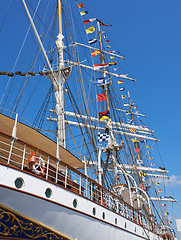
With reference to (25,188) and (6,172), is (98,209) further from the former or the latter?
(6,172)

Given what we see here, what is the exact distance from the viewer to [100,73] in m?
31.1

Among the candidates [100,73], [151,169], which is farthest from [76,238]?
[151,169]

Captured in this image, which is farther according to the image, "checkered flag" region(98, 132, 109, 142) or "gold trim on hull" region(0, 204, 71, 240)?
"checkered flag" region(98, 132, 109, 142)

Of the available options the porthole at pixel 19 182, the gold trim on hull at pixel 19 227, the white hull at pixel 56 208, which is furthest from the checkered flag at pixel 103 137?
the porthole at pixel 19 182

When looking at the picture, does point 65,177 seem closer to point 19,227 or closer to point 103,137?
point 19,227

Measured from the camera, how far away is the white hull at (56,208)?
6.20 meters

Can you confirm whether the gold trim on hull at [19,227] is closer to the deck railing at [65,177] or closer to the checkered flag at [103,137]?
the deck railing at [65,177]

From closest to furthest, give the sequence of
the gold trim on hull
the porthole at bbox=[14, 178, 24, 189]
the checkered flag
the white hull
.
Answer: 1. the gold trim on hull
2. the white hull
3. the porthole at bbox=[14, 178, 24, 189]
4. the checkered flag

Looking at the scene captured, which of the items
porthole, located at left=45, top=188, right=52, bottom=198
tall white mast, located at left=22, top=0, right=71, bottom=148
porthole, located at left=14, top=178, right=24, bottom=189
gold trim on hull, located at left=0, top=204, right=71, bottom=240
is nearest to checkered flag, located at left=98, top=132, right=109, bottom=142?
tall white mast, located at left=22, top=0, right=71, bottom=148

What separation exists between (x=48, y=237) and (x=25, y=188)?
1.62m

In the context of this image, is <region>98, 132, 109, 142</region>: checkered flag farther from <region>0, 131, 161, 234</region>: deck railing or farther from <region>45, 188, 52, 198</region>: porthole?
<region>45, 188, 52, 198</region>: porthole

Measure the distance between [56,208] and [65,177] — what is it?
1.21 m

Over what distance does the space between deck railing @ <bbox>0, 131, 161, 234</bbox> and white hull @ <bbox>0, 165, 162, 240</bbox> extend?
33 cm

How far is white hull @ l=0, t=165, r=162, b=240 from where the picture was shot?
6.20 metres
